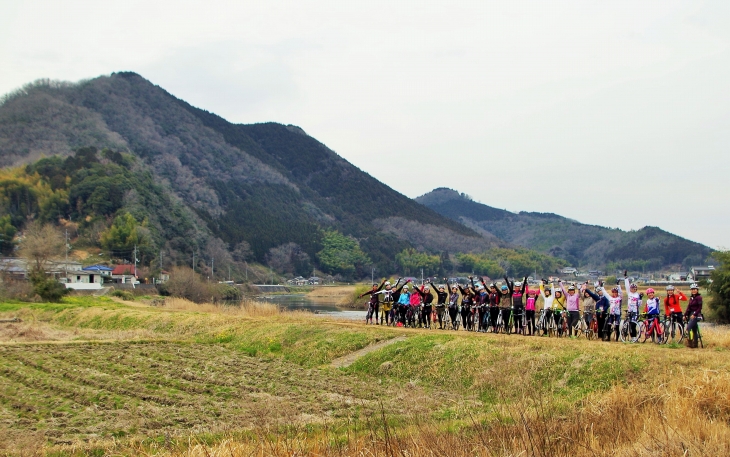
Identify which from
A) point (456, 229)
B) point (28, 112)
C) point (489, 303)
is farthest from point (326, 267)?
point (489, 303)

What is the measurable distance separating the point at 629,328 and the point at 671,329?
122cm

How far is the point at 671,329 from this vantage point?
18.0 metres

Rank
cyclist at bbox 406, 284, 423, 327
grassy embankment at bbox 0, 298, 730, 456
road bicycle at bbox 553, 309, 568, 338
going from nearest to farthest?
grassy embankment at bbox 0, 298, 730, 456 < road bicycle at bbox 553, 309, 568, 338 < cyclist at bbox 406, 284, 423, 327

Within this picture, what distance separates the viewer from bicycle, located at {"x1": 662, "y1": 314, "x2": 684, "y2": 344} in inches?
700

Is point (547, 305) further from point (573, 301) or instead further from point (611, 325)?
point (611, 325)

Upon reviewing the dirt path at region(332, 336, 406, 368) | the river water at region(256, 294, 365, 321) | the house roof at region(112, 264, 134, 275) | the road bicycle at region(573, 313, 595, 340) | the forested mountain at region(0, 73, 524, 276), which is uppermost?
the forested mountain at region(0, 73, 524, 276)

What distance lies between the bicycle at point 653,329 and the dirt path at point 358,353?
23.8 ft

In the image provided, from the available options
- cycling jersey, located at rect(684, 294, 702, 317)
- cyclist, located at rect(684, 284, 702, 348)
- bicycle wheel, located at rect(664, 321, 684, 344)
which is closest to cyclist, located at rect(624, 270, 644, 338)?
bicycle wheel, located at rect(664, 321, 684, 344)

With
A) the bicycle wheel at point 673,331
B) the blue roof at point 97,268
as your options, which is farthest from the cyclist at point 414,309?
the blue roof at point 97,268

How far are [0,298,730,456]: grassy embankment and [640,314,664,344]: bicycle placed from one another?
1275mm

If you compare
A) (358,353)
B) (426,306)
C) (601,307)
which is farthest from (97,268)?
(601,307)

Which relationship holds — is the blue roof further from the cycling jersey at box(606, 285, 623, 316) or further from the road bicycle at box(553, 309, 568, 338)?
the cycling jersey at box(606, 285, 623, 316)

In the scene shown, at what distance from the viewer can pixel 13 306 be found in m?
44.2

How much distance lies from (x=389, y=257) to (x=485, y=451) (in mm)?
148910
